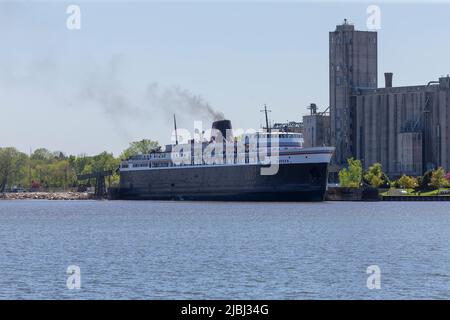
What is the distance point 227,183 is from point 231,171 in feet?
8.51

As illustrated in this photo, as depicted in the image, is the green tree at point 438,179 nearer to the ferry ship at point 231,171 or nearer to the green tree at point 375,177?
the green tree at point 375,177

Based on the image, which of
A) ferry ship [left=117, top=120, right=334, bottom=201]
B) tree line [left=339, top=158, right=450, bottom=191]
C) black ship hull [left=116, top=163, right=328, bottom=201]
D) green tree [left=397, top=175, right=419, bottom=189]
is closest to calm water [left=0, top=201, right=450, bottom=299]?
black ship hull [left=116, top=163, right=328, bottom=201]

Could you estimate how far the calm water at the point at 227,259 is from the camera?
41.6m

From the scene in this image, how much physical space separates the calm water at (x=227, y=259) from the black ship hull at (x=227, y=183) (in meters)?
46.6

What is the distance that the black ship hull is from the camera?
13575cm

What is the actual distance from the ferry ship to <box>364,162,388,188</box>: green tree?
37.2 m

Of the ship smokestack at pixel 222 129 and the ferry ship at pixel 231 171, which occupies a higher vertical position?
the ship smokestack at pixel 222 129

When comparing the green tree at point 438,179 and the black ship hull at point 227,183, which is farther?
the green tree at point 438,179

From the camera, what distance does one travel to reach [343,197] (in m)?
163

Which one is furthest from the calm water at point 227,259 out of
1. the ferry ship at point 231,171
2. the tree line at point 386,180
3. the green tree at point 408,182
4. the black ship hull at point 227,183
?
the green tree at point 408,182

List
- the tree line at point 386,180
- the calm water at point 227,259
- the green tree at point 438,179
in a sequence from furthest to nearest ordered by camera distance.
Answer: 1. the tree line at point 386,180
2. the green tree at point 438,179
3. the calm water at point 227,259
